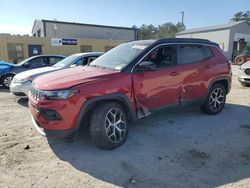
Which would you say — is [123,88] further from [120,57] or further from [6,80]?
[6,80]

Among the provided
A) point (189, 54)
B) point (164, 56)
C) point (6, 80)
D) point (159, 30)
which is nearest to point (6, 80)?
point (6, 80)

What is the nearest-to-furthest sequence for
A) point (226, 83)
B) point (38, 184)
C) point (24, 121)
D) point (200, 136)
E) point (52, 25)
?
point (38, 184) → point (200, 136) → point (24, 121) → point (226, 83) → point (52, 25)

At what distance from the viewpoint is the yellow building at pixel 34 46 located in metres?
21.2

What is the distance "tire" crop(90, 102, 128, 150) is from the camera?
3.71 metres

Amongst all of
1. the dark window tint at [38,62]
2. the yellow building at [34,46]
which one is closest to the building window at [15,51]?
the yellow building at [34,46]

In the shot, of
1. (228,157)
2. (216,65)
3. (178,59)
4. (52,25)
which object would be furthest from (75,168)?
(52,25)

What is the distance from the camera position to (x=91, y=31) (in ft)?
96.8

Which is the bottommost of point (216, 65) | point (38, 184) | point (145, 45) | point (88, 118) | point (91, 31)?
point (38, 184)

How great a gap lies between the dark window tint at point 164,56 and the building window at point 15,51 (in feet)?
66.2

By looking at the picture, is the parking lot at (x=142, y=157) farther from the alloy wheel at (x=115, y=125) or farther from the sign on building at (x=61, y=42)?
the sign on building at (x=61, y=42)

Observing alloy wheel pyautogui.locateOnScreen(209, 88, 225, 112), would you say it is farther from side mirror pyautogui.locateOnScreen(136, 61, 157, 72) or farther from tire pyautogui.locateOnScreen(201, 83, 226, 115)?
side mirror pyautogui.locateOnScreen(136, 61, 157, 72)

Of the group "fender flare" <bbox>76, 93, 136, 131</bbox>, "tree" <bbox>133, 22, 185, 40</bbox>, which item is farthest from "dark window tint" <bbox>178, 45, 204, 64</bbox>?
"tree" <bbox>133, 22, 185, 40</bbox>

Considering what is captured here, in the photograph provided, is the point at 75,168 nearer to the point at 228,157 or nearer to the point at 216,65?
the point at 228,157

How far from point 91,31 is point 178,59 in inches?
1030
